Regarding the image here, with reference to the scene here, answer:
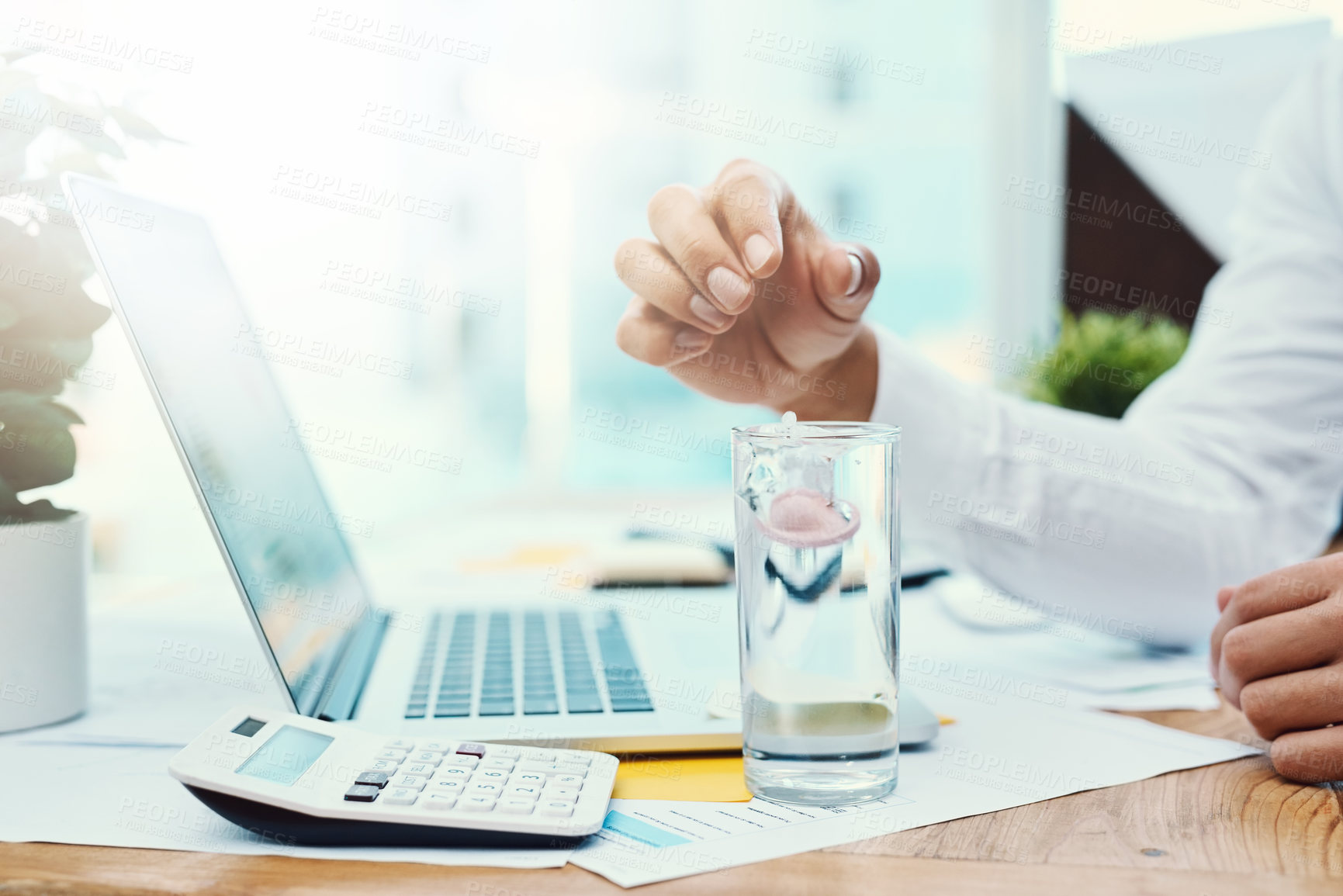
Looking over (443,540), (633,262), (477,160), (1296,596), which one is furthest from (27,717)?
(477,160)

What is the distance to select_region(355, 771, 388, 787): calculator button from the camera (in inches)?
15.1

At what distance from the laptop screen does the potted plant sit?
0.04 meters

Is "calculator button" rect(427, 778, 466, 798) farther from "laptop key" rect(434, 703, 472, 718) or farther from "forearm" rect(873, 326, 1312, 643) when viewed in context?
"forearm" rect(873, 326, 1312, 643)

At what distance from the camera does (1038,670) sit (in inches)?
26.4

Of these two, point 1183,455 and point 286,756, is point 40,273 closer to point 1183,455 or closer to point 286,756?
point 286,756

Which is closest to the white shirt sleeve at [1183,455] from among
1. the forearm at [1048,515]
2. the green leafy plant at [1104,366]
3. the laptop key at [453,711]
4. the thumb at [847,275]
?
the forearm at [1048,515]

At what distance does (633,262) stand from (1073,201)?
1540mm

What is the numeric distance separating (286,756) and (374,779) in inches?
1.6

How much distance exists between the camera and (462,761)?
42 centimetres

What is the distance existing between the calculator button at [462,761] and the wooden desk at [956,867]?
0.06m

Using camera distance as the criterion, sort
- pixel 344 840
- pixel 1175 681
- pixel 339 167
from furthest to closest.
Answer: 1. pixel 339 167
2. pixel 1175 681
3. pixel 344 840

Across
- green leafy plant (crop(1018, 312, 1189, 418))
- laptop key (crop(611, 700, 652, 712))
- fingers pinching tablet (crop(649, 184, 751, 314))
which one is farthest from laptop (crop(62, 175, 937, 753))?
green leafy plant (crop(1018, 312, 1189, 418))

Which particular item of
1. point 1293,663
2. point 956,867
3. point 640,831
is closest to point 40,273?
point 640,831

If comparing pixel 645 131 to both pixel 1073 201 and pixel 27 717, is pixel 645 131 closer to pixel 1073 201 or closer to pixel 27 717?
pixel 1073 201
